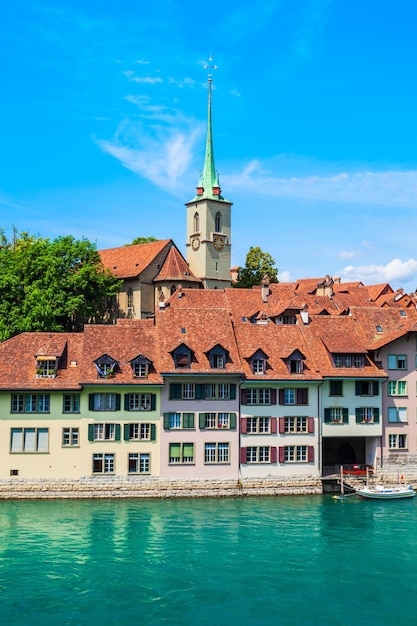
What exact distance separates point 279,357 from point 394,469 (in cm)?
1184

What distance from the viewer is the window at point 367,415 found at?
178ft

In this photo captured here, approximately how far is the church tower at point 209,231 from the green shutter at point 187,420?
58411 mm

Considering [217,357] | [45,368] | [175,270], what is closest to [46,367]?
[45,368]

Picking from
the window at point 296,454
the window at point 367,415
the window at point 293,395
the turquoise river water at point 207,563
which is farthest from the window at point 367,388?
the turquoise river water at point 207,563

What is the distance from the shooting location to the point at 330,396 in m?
54.1

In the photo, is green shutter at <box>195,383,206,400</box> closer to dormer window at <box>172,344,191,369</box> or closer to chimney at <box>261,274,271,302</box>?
dormer window at <box>172,344,191,369</box>

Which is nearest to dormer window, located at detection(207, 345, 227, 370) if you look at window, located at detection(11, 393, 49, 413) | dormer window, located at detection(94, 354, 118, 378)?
dormer window, located at detection(94, 354, 118, 378)

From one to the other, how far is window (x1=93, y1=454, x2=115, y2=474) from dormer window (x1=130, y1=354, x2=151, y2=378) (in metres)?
5.73

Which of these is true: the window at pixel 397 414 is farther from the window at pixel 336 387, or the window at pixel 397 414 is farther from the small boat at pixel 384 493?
the small boat at pixel 384 493

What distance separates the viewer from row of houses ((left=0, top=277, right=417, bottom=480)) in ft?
163

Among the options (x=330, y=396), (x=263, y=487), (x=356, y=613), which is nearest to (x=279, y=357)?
(x=330, y=396)

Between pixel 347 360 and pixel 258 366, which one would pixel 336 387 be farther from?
pixel 258 366

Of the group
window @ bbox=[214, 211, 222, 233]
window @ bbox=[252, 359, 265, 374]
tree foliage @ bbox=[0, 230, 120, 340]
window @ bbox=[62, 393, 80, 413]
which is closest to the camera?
window @ bbox=[62, 393, 80, 413]

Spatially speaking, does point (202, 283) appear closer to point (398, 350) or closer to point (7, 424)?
point (398, 350)
